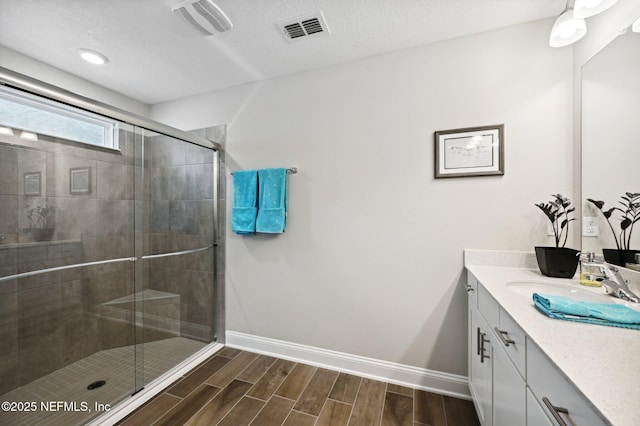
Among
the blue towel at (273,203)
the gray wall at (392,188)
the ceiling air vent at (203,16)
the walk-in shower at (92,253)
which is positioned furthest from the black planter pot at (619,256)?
the walk-in shower at (92,253)

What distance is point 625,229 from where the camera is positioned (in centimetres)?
117

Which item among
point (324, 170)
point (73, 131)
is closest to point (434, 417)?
point (324, 170)

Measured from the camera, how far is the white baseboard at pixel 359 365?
1.65 metres

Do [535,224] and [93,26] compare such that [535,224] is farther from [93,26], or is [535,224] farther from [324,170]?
[93,26]

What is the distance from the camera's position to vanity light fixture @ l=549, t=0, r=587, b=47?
1.21 metres

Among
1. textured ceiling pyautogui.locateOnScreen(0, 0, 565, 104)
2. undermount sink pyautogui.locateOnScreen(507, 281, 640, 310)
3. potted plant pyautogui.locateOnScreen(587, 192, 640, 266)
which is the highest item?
textured ceiling pyautogui.locateOnScreen(0, 0, 565, 104)

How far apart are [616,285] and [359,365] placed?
151cm

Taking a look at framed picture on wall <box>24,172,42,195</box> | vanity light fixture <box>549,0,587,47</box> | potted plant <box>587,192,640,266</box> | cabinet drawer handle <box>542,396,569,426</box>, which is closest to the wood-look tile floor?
cabinet drawer handle <box>542,396,569,426</box>

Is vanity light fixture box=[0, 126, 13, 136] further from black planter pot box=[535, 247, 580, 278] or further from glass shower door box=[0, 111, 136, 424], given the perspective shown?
black planter pot box=[535, 247, 580, 278]

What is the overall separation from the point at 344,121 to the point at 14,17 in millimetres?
2113

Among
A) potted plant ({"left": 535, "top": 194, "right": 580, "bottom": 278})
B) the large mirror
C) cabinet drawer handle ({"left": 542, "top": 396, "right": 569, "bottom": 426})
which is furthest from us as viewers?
potted plant ({"left": 535, "top": 194, "right": 580, "bottom": 278})

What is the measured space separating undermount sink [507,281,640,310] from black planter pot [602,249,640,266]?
0.17 m

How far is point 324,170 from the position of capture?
1.98 metres

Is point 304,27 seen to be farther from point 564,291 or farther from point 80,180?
point 564,291
